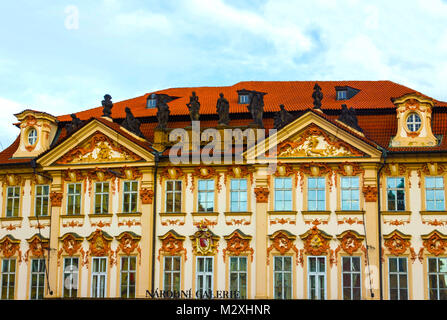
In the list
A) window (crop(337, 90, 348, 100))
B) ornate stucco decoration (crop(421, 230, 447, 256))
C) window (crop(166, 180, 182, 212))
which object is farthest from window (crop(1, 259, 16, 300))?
ornate stucco decoration (crop(421, 230, 447, 256))

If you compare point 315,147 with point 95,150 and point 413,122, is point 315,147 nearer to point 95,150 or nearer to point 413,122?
point 413,122

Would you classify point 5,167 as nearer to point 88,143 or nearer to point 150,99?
point 88,143

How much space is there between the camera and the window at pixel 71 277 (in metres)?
42.3

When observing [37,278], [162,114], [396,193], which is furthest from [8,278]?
[396,193]

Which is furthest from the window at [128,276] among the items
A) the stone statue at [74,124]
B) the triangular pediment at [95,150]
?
the stone statue at [74,124]

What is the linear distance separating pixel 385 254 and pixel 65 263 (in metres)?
16.4

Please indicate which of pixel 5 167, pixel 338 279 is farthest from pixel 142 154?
pixel 338 279

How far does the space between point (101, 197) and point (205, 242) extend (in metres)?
6.20

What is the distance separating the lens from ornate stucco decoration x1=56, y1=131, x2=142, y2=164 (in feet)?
140

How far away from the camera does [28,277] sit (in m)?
43.6

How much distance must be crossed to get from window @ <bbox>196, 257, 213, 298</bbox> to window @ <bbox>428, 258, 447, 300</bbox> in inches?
417

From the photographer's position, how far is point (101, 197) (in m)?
43.0

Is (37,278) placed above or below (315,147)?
below
